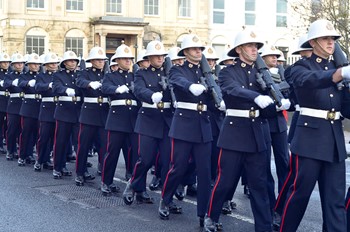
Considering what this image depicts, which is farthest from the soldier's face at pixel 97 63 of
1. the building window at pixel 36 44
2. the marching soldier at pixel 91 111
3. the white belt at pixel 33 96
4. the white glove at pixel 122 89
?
the building window at pixel 36 44

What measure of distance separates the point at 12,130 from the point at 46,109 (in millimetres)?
1856

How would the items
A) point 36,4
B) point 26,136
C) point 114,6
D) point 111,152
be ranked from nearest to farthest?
1. point 111,152
2. point 26,136
3. point 36,4
4. point 114,6

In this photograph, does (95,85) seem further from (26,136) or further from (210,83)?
(26,136)

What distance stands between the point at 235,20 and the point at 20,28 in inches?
500

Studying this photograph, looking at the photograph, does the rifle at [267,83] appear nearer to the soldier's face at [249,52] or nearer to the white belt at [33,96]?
the soldier's face at [249,52]

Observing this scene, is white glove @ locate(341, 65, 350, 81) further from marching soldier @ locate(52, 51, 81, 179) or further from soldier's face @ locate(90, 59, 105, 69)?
marching soldier @ locate(52, 51, 81, 179)

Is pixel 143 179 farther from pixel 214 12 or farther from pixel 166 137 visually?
pixel 214 12

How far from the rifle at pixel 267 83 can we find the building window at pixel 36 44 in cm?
2734

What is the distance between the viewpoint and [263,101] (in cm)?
591

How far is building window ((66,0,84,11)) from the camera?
33312mm

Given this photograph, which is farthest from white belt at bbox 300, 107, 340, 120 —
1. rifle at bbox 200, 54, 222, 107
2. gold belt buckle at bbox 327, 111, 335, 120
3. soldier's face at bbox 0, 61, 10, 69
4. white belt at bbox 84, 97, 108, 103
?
soldier's face at bbox 0, 61, 10, 69

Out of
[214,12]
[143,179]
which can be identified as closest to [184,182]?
[143,179]

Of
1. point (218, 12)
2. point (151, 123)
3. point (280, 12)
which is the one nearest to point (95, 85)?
point (151, 123)

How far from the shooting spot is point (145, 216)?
751 centimetres
